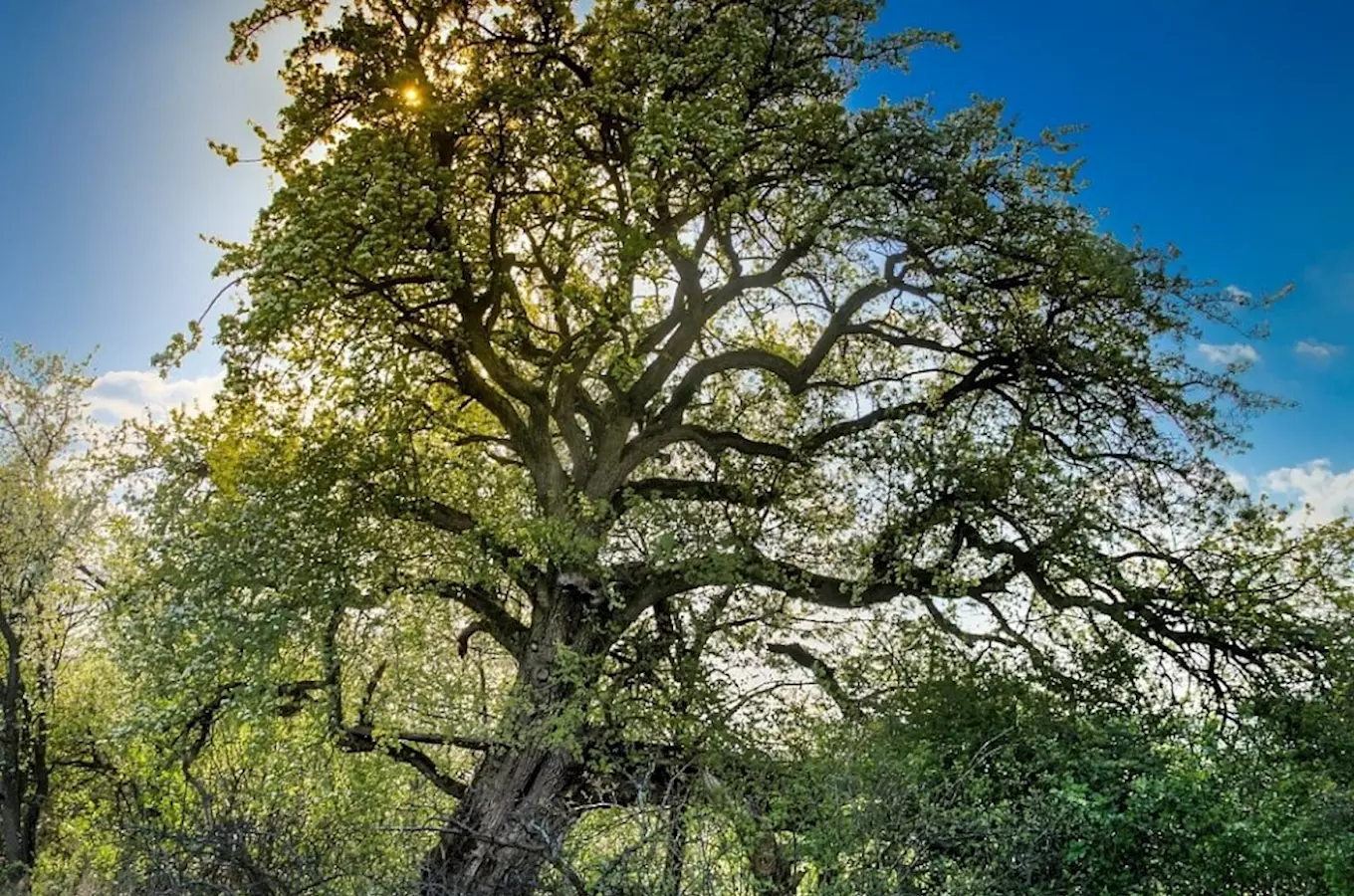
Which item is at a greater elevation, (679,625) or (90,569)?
(90,569)

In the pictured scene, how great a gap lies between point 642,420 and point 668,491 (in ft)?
3.67

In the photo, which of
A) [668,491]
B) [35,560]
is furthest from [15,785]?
[668,491]

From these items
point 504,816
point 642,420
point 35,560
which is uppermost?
point 642,420

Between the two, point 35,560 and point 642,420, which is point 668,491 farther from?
point 35,560

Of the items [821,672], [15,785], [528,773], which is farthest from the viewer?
[15,785]

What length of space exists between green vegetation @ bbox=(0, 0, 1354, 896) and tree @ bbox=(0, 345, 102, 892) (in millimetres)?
5457

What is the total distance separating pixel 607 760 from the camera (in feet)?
37.6

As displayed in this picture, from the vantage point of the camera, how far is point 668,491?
14.2 m

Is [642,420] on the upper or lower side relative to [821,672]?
upper

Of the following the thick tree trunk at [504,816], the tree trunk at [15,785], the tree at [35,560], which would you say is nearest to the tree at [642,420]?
the thick tree trunk at [504,816]

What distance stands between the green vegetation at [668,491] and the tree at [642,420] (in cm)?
7

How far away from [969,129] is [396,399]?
834 cm

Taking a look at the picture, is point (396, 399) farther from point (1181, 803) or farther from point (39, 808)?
point (39, 808)

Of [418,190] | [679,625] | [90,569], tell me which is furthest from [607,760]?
[90,569]
